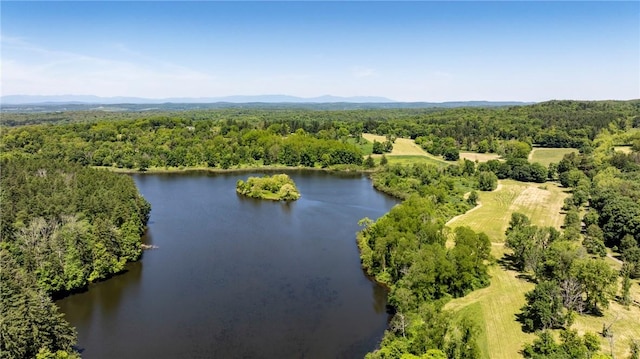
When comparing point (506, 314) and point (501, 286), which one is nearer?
point (506, 314)

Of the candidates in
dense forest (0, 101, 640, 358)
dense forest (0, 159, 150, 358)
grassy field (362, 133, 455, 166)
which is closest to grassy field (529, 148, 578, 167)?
dense forest (0, 101, 640, 358)

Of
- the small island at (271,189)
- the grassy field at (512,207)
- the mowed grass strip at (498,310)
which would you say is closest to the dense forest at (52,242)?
the small island at (271,189)

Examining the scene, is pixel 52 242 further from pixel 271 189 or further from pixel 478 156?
pixel 478 156

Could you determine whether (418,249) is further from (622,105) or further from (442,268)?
(622,105)

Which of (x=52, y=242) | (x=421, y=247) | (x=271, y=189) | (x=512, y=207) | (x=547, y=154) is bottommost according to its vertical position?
(x=512, y=207)

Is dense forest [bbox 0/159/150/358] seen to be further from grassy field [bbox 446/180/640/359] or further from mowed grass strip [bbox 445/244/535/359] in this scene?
grassy field [bbox 446/180/640/359]

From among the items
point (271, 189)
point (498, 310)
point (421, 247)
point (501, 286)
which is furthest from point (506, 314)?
point (271, 189)
